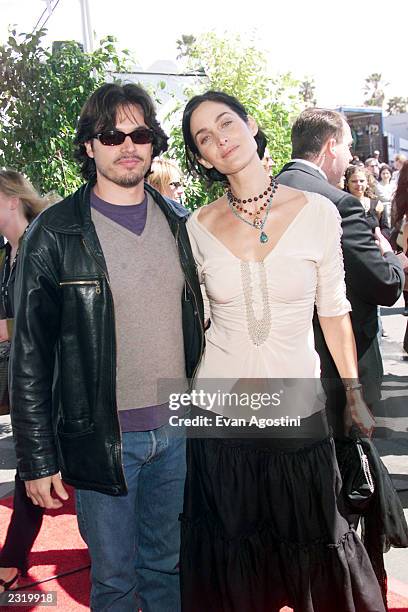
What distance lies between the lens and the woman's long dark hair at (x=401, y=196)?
14.2ft

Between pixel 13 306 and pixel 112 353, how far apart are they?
48.7 inches

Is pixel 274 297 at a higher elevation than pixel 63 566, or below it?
higher

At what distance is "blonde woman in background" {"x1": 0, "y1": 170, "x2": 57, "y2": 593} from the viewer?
3191 mm

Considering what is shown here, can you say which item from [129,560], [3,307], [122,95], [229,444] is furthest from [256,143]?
[3,307]

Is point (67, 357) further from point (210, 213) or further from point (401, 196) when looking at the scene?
point (401, 196)

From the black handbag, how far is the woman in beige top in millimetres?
37

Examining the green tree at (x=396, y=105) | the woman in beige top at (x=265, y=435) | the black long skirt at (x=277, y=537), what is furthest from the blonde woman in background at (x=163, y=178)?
the green tree at (x=396, y=105)

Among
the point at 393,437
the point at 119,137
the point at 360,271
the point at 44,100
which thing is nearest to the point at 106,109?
the point at 119,137

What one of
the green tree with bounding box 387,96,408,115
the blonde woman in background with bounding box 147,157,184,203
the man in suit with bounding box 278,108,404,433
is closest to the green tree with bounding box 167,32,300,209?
the blonde woman in background with bounding box 147,157,184,203

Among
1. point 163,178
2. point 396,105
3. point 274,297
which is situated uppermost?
point 396,105

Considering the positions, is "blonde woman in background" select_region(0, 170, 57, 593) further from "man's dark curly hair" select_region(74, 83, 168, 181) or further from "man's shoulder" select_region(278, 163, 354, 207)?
"man's shoulder" select_region(278, 163, 354, 207)

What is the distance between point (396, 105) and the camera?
8056 cm

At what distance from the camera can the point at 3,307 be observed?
3596 mm

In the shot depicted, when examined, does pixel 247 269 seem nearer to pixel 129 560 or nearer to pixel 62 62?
pixel 129 560
